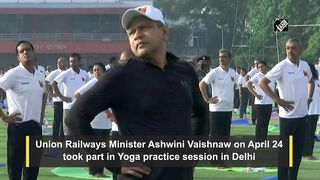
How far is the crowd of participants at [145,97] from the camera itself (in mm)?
4305

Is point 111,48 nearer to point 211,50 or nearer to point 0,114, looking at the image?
point 211,50

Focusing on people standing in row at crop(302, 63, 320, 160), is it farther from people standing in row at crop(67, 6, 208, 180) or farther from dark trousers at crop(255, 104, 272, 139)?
people standing in row at crop(67, 6, 208, 180)

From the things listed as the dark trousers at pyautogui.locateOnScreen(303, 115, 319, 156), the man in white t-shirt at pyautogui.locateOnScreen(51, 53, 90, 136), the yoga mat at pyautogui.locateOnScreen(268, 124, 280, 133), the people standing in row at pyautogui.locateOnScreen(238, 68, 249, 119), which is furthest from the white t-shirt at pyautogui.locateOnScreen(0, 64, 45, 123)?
the people standing in row at pyautogui.locateOnScreen(238, 68, 249, 119)

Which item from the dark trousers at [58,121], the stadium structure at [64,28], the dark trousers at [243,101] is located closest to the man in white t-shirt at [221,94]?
the dark trousers at [58,121]

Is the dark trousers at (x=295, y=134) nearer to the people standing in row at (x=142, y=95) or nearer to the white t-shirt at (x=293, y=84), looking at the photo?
the white t-shirt at (x=293, y=84)

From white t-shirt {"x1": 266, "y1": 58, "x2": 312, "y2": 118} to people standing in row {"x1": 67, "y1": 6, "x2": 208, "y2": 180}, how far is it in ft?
18.2

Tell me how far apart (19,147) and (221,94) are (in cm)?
497

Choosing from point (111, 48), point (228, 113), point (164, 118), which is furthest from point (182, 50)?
point (164, 118)

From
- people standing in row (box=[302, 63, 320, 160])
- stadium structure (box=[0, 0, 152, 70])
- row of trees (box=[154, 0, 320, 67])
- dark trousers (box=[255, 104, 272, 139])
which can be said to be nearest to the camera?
people standing in row (box=[302, 63, 320, 160])

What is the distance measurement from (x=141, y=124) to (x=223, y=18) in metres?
70.1

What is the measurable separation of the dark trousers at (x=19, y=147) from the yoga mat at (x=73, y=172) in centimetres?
278

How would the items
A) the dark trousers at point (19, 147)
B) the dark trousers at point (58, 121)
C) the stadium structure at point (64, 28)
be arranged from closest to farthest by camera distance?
the dark trousers at point (19, 147), the dark trousers at point (58, 121), the stadium structure at point (64, 28)

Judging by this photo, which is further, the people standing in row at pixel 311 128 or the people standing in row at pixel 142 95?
the people standing in row at pixel 311 128

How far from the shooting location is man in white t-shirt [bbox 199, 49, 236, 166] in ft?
42.8
